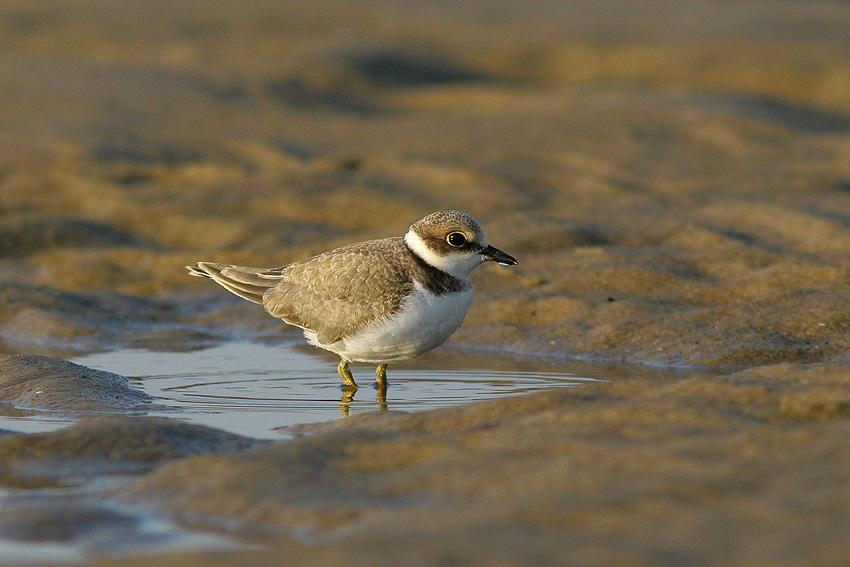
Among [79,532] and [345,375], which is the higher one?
[345,375]

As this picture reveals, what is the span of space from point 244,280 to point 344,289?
1350mm

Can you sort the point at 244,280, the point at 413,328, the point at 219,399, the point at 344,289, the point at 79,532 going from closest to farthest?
the point at 79,532 → the point at 413,328 → the point at 219,399 → the point at 344,289 → the point at 244,280

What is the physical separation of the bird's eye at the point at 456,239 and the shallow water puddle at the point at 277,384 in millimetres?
1030

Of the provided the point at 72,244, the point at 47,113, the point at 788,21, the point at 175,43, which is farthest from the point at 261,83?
the point at 788,21

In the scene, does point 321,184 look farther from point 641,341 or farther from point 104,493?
point 104,493

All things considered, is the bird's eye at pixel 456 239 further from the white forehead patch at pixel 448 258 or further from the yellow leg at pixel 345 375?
the yellow leg at pixel 345 375

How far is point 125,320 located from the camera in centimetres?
1040

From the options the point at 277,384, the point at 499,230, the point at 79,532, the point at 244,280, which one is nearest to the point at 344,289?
the point at 277,384

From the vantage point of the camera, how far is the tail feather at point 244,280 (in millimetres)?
8453

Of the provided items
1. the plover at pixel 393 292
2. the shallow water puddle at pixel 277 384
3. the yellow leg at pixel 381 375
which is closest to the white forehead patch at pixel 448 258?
the plover at pixel 393 292

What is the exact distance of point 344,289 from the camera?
756 centimetres

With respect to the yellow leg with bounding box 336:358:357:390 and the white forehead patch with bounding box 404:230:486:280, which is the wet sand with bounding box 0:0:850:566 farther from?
the yellow leg with bounding box 336:358:357:390

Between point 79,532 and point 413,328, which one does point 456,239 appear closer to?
point 413,328

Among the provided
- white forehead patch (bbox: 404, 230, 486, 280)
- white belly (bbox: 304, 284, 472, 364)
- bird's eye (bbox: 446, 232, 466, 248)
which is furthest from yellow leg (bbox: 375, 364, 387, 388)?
bird's eye (bbox: 446, 232, 466, 248)
